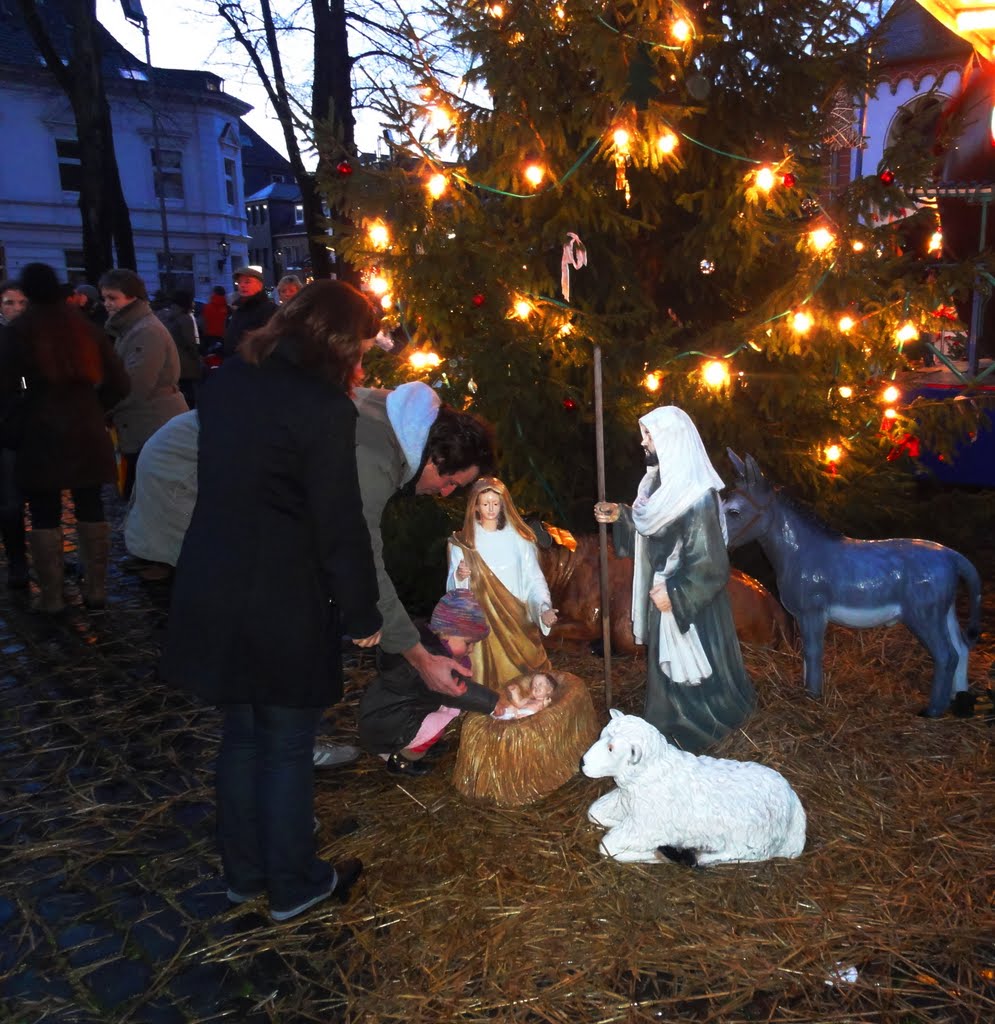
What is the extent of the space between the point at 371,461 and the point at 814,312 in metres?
2.86

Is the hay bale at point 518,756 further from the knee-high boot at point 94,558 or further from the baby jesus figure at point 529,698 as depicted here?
the knee-high boot at point 94,558

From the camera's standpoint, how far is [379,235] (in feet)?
17.4

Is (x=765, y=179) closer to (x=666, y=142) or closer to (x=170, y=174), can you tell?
(x=666, y=142)

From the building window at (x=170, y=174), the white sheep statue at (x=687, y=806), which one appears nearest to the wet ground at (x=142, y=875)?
the white sheep statue at (x=687, y=806)

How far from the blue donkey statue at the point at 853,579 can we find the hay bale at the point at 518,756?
1.21m

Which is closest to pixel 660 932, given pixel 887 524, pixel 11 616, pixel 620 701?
pixel 620 701

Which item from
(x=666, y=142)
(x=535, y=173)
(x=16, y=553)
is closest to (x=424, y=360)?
(x=535, y=173)

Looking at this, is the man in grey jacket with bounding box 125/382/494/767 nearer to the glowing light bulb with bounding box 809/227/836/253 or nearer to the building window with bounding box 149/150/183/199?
the glowing light bulb with bounding box 809/227/836/253

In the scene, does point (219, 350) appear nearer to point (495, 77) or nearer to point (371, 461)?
point (495, 77)

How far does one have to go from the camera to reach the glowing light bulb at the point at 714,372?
16.5 ft

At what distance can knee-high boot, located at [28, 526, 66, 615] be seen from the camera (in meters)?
5.98

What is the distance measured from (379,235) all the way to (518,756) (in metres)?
3.06

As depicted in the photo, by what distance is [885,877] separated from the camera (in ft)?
10.3

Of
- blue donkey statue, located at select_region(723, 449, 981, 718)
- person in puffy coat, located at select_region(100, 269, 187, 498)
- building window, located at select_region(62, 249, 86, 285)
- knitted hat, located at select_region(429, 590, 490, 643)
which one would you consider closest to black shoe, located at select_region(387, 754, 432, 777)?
knitted hat, located at select_region(429, 590, 490, 643)
